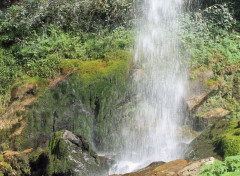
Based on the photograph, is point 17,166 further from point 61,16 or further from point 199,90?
point 61,16

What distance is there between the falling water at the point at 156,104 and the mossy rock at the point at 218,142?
121cm

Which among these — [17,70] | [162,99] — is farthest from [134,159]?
[17,70]

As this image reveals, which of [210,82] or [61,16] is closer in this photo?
[210,82]

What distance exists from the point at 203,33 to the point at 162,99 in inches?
159

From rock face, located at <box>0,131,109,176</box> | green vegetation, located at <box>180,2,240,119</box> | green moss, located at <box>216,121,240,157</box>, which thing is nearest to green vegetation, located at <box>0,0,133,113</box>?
green vegetation, located at <box>180,2,240,119</box>

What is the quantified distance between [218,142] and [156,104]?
385 centimetres

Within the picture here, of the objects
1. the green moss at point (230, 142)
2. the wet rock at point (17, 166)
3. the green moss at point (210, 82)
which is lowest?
the wet rock at point (17, 166)

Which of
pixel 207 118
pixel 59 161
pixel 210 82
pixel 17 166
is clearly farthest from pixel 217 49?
pixel 17 166

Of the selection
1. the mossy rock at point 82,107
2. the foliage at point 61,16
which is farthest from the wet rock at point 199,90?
the foliage at point 61,16

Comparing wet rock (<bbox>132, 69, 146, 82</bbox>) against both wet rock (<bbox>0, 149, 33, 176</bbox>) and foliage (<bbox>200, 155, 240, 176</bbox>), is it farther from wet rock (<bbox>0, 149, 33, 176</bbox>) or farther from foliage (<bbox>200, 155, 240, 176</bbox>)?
foliage (<bbox>200, 155, 240, 176</bbox>)

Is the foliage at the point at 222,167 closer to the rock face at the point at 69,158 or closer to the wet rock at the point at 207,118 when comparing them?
the rock face at the point at 69,158

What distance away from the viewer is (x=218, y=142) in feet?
18.5

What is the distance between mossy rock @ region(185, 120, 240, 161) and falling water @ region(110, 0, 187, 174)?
1.21 m

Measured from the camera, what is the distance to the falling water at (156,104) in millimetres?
8219
